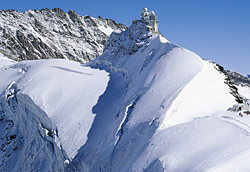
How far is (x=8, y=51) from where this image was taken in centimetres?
9762

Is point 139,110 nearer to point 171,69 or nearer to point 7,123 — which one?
point 171,69

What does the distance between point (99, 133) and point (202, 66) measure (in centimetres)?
945

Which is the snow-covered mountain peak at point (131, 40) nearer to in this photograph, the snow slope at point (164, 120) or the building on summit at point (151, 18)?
the snow slope at point (164, 120)

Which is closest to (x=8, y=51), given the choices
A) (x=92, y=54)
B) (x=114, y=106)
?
(x=92, y=54)

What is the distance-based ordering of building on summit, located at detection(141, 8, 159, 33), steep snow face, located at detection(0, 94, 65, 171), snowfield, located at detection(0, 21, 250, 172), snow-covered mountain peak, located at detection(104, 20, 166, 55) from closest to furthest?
1. snowfield, located at detection(0, 21, 250, 172)
2. steep snow face, located at detection(0, 94, 65, 171)
3. snow-covered mountain peak, located at detection(104, 20, 166, 55)
4. building on summit, located at detection(141, 8, 159, 33)

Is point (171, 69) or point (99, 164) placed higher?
point (171, 69)

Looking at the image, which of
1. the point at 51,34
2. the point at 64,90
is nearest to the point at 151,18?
the point at 64,90

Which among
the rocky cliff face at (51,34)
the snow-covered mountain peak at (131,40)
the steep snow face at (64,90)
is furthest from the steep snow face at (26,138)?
the rocky cliff face at (51,34)

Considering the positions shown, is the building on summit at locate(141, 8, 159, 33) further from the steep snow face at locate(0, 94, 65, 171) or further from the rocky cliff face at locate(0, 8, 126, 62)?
the rocky cliff face at locate(0, 8, 126, 62)

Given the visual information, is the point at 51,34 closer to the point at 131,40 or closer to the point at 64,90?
the point at 131,40

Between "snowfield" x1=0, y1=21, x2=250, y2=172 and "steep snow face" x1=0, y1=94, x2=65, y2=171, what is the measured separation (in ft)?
0.77

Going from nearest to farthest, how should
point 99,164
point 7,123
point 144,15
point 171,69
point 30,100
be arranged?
point 99,164
point 171,69
point 30,100
point 7,123
point 144,15

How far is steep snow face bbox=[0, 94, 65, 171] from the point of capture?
75.5ft

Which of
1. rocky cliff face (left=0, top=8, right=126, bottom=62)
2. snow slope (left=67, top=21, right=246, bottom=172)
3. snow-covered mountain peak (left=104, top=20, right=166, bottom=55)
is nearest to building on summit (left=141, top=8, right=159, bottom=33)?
snow-covered mountain peak (left=104, top=20, right=166, bottom=55)
